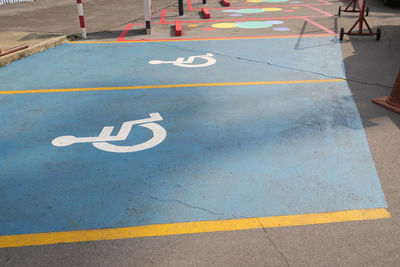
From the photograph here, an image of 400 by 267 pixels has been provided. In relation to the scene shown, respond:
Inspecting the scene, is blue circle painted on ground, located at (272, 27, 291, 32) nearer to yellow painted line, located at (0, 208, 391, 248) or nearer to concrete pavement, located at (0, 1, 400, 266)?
concrete pavement, located at (0, 1, 400, 266)

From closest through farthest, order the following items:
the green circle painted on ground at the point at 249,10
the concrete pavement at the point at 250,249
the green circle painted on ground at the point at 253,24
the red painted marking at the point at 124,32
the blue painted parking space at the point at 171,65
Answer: the concrete pavement at the point at 250,249 < the blue painted parking space at the point at 171,65 < the red painted marking at the point at 124,32 < the green circle painted on ground at the point at 253,24 < the green circle painted on ground at the point at 249,10

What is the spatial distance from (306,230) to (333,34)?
25.8 feet

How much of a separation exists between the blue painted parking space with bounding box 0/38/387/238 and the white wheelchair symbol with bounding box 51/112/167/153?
0.02 m

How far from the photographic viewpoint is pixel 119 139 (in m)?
4.04

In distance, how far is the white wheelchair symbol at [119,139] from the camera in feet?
12.7

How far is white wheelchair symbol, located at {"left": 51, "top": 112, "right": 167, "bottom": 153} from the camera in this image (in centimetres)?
386

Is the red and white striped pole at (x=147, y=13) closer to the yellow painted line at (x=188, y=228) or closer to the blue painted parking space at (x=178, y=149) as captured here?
the blue painted parking space at (x=178, y=149)

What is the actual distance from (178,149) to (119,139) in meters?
0.74

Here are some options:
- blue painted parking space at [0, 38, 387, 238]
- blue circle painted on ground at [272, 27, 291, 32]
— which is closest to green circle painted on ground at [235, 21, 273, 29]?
blue circle painted on ground at [272, 27, 291, 32]

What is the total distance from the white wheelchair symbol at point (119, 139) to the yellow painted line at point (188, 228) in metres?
1.30

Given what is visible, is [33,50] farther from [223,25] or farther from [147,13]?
[223,25]

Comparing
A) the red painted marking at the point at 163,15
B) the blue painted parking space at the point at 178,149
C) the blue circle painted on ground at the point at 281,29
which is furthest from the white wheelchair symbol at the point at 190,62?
the red painted marking at the point at 163,15

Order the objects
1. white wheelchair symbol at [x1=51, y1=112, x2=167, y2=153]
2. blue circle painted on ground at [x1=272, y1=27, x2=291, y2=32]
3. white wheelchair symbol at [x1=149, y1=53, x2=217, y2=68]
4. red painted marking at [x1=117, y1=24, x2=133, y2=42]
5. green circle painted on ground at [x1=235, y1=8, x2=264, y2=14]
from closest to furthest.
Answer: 1. white wheelchair symbol at [x1=51, y1=112, x2=167, y2=153]
2. white wheelchair symbol at [x1=149, y1=53, x2=217, y2=68]
3. red painted marking at [x1=117, y1=24, x2=133, y2=42]
4. blue circle painted on ground at [x1=272, y1=27, x2=291, y2=32]
5. green circle painted on ground at [x1=235, y1=8, x2=264, y2=14]

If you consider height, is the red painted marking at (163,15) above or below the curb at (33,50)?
above
